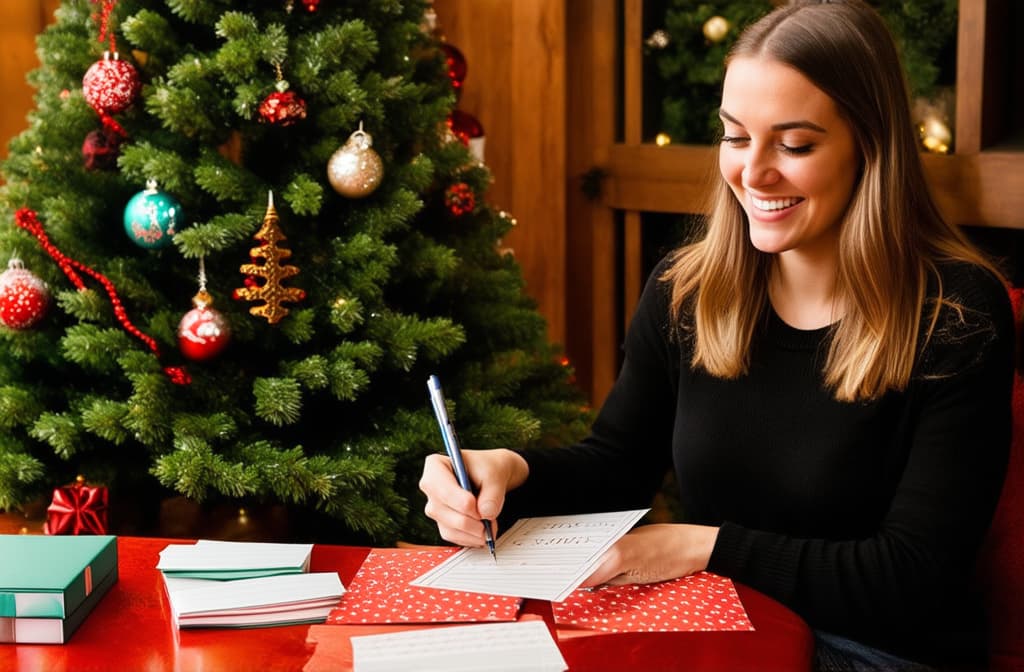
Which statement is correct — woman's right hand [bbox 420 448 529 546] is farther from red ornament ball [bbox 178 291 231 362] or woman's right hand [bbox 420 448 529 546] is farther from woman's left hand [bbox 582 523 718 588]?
red ornament ball [bbox 178 291 231 362]

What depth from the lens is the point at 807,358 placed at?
1565mm

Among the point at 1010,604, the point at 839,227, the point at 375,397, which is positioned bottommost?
the point at 1010,604

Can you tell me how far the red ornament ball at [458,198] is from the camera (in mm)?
2104

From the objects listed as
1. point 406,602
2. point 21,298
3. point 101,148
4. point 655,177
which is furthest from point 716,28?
point 406,602

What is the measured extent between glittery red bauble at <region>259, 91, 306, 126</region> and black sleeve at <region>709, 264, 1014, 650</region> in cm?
93

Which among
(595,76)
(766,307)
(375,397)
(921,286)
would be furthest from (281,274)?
(595,76)

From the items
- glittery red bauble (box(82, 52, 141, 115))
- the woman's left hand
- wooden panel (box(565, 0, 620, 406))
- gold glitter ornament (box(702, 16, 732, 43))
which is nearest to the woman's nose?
the woman's left hand

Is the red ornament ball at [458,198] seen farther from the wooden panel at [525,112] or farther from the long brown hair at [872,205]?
the wooden panel at [525,112]

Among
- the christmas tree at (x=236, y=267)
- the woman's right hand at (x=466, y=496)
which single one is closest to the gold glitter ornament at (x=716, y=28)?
the christmas tree at (x=236, y=267)

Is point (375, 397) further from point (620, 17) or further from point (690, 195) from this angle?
point (620, 17)

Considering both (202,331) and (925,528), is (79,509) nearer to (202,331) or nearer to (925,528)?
(202,331)

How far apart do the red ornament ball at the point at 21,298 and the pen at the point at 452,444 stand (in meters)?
0.85

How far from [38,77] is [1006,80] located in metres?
1.80

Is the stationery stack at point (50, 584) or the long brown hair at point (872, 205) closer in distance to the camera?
the stationery stack at point (50, 584)
